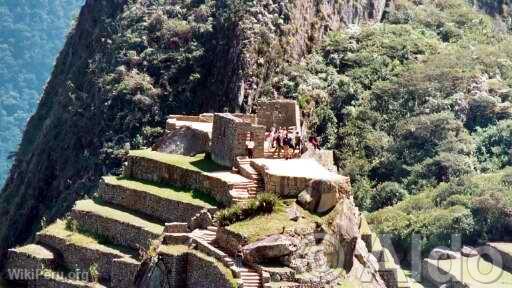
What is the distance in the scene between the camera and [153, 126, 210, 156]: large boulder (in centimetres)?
5516

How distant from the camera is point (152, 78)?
114 m

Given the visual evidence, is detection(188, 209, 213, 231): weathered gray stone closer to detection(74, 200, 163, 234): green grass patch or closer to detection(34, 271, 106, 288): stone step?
detection(74, 200, 163, 234): green grass patch

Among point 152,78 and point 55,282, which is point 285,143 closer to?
point 55,282

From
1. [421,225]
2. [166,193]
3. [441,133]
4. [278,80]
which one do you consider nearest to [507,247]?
[421,225]

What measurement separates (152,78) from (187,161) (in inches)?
2444

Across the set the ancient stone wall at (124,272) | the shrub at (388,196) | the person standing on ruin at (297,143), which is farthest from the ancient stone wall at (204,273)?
the shrub at (388,196)

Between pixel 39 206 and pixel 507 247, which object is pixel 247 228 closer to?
pixel 507 247

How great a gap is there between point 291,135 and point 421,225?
3514 centimetres

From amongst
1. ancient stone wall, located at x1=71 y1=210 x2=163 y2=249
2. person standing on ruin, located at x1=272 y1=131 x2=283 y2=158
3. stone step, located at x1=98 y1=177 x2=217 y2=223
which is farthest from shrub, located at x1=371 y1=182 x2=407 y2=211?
ancient stone wall, located at x1=71 y1=210 x2=163 y2=249

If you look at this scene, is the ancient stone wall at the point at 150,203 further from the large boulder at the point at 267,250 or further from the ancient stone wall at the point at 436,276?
the ancient stone wall at the point at 436,276

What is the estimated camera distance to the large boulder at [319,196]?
149 ft

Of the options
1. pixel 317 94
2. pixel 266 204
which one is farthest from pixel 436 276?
pixel 317 94

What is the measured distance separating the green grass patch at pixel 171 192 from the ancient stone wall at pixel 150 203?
128 millimetres

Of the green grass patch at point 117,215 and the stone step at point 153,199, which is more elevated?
the stone step at point 153,199
